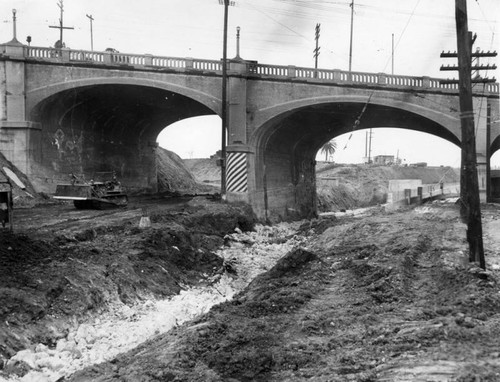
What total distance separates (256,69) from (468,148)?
61.9ft

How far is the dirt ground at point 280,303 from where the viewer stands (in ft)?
17.1

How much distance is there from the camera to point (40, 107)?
1000 inches

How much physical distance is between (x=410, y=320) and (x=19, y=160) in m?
23.4

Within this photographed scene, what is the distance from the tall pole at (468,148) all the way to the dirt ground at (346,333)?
2.03 ft

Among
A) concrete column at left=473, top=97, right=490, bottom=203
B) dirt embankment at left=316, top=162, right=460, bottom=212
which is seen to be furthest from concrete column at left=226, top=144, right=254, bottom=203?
dirt embankment at left=316, top=162, right=460, bottom=212

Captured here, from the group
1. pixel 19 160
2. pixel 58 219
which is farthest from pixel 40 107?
pixel 58 219

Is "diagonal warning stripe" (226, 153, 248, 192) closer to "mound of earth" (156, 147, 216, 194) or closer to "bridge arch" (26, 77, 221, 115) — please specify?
"bridge arch" (26, 77, 221, 115)

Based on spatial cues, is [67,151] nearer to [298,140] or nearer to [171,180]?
[298,140]

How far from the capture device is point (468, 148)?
375 inches

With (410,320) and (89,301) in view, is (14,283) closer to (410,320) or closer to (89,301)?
(89,301)

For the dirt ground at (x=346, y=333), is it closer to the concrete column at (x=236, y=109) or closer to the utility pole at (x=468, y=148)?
the utility pole at (x=468, y=148)

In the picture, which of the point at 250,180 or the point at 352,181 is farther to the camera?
the point at 352,181

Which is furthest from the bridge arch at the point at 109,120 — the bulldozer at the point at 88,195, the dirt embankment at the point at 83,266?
the dirt embankment at the point at 83,266

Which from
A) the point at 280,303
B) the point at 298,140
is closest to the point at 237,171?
the point at 298,140
